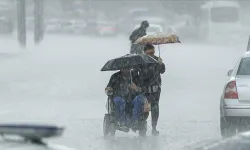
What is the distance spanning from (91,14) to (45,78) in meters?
71.0

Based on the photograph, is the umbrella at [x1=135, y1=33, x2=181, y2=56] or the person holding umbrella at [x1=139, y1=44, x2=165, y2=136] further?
the umbrella at [x1=135, y1=33, x2=181, y2=56]

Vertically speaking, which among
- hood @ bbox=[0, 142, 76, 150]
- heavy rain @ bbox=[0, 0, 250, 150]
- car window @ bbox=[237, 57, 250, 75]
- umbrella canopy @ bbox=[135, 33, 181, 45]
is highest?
umbrella canopy @ bbox=[135, 33, 181, 45]

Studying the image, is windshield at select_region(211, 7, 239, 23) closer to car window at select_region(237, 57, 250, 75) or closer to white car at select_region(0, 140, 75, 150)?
car window at select_region(237, 57, 250, 75)

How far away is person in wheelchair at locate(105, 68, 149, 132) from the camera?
15.1m

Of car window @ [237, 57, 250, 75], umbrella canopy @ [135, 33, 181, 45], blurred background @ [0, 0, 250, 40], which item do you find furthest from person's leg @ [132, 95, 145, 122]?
blurred background @ [0, 0, 250, 40]

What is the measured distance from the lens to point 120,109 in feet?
49.7

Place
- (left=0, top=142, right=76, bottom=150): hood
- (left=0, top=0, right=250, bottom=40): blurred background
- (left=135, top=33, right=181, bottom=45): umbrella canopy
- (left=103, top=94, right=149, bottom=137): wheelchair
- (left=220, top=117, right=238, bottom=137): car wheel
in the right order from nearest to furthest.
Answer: (left=0, top=142, right=76, bottom=150): hood < (left=220, top=117, right=238, bottom=137): car wheel < (left=103, top=94, right=149, bottom=137): wheelchair < (left=135, top=33, right=181, bottom=45): umbrella canopy < (left=0, top=0, right=250, bottom=40): blurred background

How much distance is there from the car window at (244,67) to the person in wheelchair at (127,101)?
141 centimetres

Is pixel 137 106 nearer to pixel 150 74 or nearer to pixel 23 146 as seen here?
pixel 150 74

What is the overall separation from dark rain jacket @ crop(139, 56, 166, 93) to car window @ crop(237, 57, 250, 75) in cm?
128

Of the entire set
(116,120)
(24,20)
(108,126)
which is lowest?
(108,126)

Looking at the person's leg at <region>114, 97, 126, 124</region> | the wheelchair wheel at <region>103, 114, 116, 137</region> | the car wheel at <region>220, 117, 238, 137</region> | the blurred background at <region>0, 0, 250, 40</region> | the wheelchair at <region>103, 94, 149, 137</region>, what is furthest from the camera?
the blurred background at <region>0, 0, 250, 40</region>

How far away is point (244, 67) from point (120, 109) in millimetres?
1847

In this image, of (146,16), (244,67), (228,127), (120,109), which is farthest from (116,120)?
(146,16)
